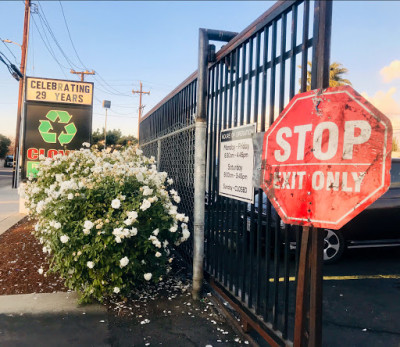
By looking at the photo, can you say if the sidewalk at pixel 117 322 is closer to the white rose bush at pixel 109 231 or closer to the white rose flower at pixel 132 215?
the white rose bush at pixel 109 231

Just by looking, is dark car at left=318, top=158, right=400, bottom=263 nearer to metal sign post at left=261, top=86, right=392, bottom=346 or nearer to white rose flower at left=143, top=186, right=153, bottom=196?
white rose flower at left=143, top=186, right=153, bottom=196

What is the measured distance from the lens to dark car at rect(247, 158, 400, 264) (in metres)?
5.54

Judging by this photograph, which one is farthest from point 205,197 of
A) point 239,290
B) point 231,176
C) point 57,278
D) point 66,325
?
point 57,278

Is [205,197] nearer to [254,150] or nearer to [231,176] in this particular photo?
[231,176]

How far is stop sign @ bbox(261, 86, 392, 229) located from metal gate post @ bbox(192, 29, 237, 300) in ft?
5.81

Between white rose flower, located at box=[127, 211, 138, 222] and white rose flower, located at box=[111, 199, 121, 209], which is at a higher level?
white rose flower, located at box=[111, 199, 121, 209]

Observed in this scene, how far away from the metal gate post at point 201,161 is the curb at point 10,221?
16.1 ft

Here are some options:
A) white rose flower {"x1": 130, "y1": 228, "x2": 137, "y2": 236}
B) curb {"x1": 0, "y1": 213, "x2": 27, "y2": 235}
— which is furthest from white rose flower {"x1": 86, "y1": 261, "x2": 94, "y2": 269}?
curb {"x1": 0, "y1": 213, "x2": 27, "y2": 235}

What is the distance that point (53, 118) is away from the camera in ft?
29.2

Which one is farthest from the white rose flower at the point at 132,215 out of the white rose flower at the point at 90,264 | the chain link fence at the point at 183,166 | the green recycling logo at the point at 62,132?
the green recycling logo at the point at 62,132

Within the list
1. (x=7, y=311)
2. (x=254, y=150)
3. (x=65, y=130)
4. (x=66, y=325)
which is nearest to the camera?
(x=254, y=150)

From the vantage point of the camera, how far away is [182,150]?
5059 millimetres

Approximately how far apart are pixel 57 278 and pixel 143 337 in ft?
6.83

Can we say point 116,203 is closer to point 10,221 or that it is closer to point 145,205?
point 145,205
